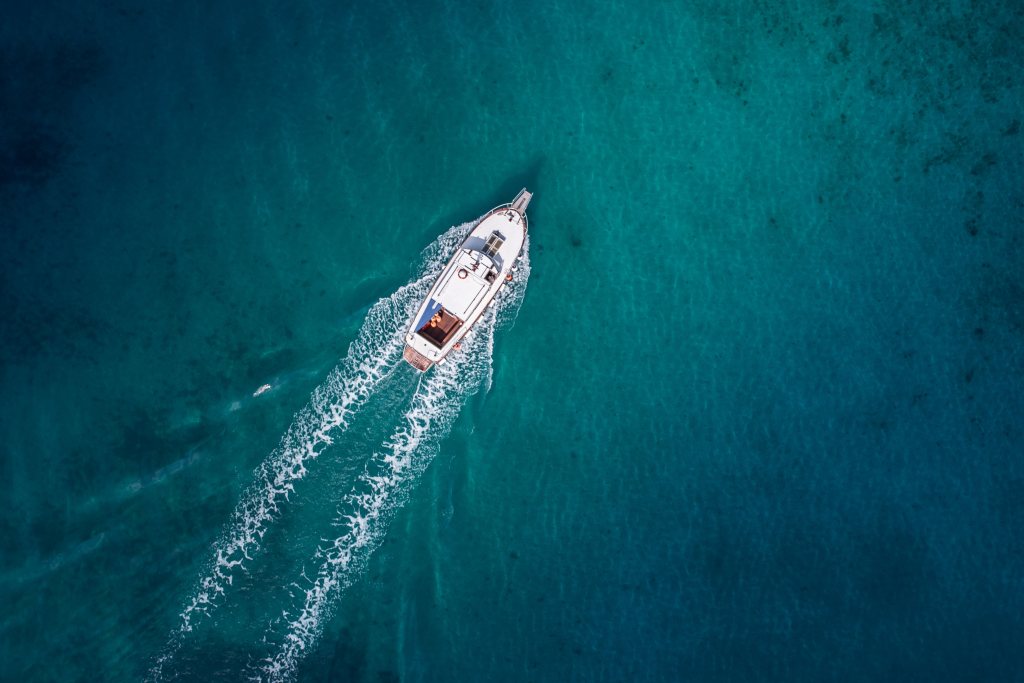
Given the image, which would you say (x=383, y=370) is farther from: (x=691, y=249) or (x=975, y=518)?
(x=975, y=518)

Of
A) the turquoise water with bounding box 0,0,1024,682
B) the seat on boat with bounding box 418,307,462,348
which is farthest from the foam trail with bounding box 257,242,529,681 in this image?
the seat on boat with bounding box 418,307,462,348

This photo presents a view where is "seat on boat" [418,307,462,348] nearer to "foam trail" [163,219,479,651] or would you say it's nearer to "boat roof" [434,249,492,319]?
"boat roof" [434,249,492,319]

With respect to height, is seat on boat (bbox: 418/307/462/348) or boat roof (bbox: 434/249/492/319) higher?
boat roof (bbox: 434/249/492/319)

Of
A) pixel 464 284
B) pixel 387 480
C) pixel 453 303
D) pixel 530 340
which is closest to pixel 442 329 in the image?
pixel 453 303

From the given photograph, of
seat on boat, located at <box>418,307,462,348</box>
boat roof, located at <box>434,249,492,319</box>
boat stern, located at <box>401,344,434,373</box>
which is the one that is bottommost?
boat stern, located at <box>401,344,434,373</box>

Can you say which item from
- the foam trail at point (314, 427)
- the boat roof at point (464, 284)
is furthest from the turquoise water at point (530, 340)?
the boat roof at point (464, 284)
